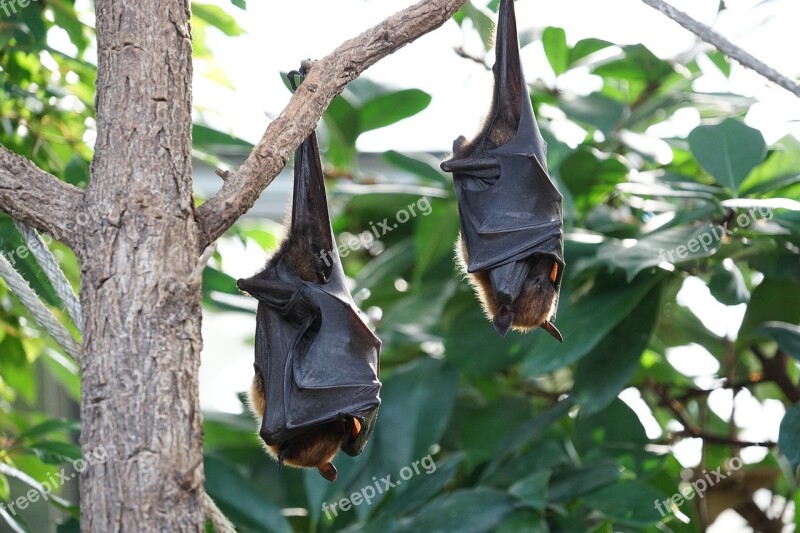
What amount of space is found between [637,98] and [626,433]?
1.22m

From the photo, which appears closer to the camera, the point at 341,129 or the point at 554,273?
the point at 554,273

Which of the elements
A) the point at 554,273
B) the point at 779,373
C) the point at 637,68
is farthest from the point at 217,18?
the point at 779,373

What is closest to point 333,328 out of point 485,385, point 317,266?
point 317,266

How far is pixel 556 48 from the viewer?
8.64 ft

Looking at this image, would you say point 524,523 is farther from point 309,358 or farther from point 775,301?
point 775,301

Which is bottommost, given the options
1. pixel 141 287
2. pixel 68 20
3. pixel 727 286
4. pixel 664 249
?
pixel 727 286

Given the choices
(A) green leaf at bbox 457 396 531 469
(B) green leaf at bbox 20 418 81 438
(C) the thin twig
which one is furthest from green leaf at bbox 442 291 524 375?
(C) the thin twig

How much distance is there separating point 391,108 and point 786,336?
1371 mm

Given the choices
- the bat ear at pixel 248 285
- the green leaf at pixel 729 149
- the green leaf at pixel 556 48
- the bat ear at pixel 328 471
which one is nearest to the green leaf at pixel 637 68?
the green leaf at pixel 556 48

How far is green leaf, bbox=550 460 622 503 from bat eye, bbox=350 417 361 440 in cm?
81

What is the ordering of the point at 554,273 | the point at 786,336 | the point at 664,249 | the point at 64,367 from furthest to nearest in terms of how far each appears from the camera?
the point at 64,367 < the point at 786,336 < the point at 664,249 < the point at 554,273

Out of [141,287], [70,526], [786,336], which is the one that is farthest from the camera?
[70,526]

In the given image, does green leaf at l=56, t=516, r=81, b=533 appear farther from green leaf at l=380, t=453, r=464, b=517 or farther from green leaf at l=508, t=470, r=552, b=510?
green leaf at l=508, t=470, r=552, b=510

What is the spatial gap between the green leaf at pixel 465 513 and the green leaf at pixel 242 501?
0.42 meters
